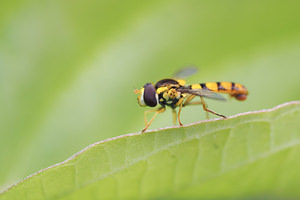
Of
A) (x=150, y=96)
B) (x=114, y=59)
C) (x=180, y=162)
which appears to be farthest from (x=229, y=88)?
(x=180, y=162)

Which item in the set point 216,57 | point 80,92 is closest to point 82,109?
point 80,92

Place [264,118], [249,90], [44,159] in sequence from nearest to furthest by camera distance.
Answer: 1. [264,118]
2. [44,159]
3. [249,90]

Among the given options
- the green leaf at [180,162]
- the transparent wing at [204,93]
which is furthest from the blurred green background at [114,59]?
the green leaf at [180,162]

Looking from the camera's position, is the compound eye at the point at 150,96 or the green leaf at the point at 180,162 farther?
the compound eye at the point at 150,96

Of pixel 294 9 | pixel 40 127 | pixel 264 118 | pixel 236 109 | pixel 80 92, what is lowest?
pixel 264 118

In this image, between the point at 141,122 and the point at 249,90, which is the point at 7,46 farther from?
the point at 249,90

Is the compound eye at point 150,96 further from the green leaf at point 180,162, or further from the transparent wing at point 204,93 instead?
the green leaf at point 180,162

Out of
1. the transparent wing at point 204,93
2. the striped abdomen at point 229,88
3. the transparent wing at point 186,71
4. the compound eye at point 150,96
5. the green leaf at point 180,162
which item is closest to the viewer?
the green leaf at point 180,162
